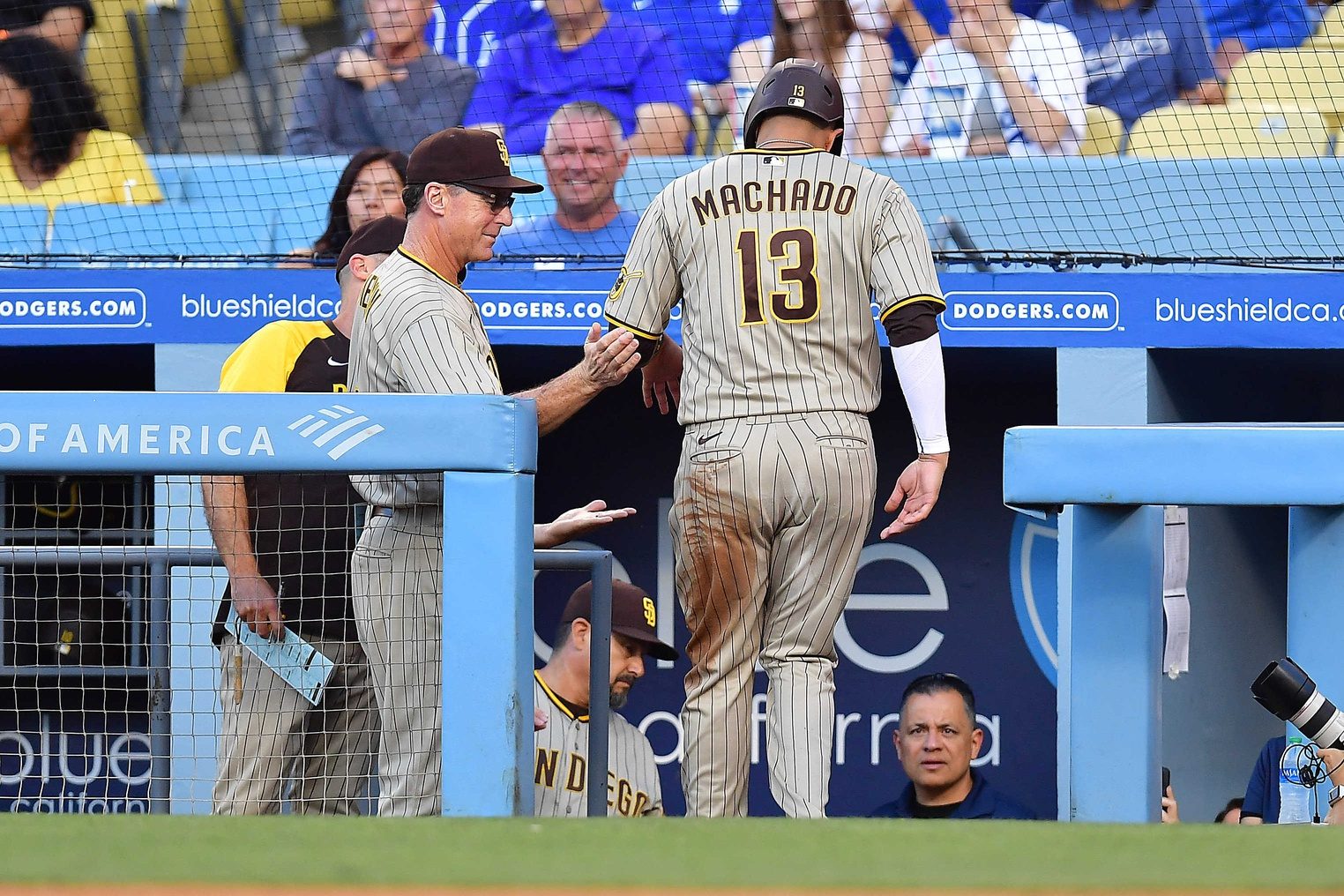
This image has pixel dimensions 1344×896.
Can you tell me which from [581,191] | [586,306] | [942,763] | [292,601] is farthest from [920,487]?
[581,191]

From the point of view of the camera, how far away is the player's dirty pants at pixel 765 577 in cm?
310

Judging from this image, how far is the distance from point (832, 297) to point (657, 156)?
3.63 meters

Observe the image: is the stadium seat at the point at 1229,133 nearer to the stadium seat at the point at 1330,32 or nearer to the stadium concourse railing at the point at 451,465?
the stadium seat at the point at 1330,32

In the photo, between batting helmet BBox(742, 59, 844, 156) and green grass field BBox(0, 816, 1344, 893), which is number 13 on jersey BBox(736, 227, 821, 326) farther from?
green grass field BBox(0, 816, 1344, 893)

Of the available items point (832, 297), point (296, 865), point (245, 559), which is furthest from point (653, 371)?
point (296, 865)

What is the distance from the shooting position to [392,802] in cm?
313

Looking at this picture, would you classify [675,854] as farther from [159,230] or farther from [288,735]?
[159,230]

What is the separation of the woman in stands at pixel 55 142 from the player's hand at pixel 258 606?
3716 mm

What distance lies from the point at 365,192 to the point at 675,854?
453cm

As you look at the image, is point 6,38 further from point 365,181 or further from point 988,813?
point 988,813

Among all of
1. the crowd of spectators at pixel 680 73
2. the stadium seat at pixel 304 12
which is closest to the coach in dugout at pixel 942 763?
the crowd of spectators at pixel 680 73

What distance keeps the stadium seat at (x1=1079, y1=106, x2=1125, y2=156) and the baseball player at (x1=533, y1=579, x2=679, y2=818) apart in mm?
2946

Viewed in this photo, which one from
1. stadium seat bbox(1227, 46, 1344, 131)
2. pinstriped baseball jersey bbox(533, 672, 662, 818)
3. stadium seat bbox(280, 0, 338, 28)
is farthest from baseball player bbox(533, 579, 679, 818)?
stadium seat bbox(280, 0, 338, 28)

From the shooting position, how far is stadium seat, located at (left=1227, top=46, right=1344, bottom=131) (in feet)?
22.0
